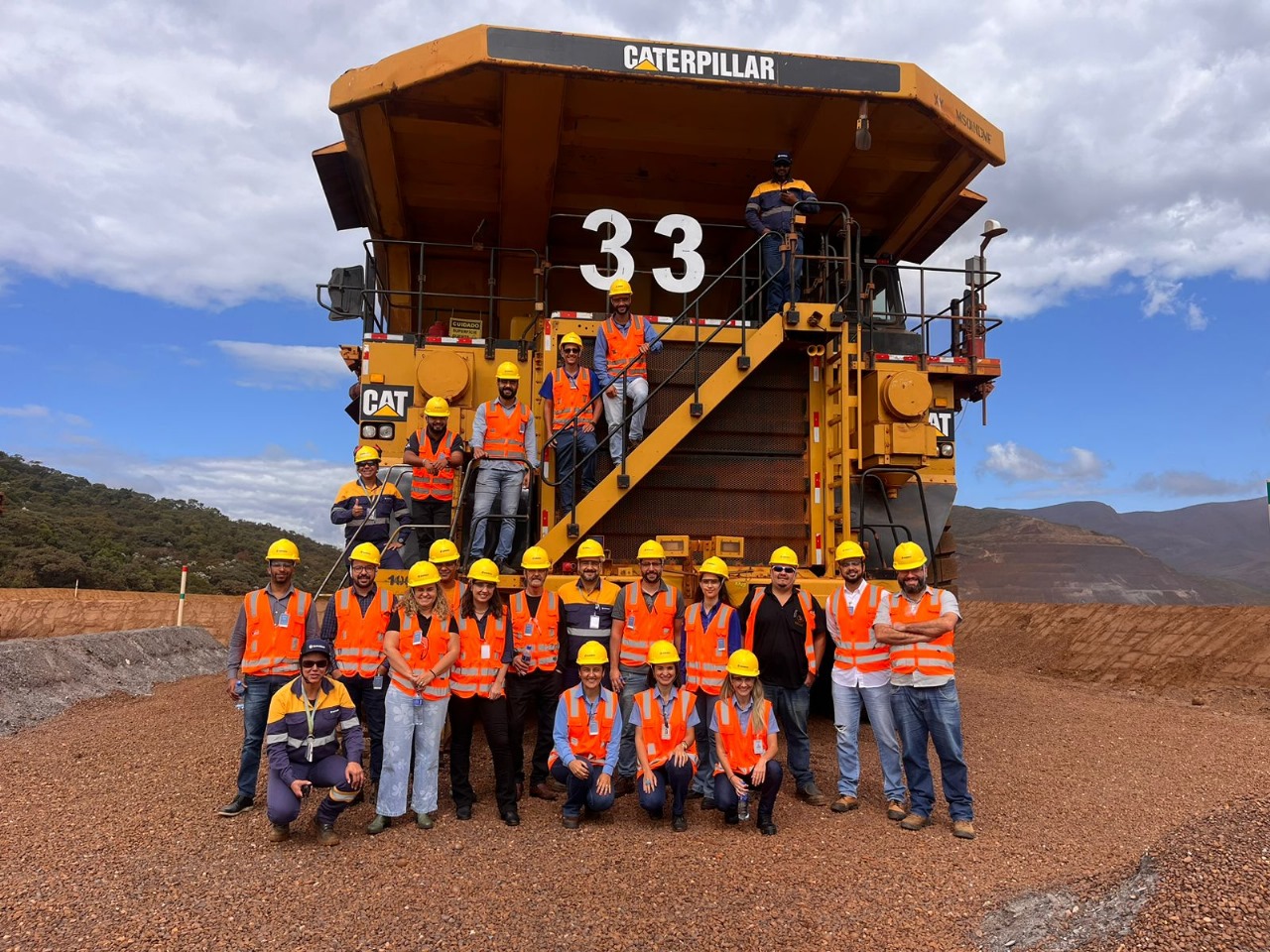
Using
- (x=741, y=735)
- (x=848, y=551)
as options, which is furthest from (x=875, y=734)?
(x=848, y=551)

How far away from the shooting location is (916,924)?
3496 millimetres

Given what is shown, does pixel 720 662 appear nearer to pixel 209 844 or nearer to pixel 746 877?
pixel 746 877

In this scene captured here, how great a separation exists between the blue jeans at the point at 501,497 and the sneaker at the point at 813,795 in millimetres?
2557

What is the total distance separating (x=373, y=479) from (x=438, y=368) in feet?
3.57

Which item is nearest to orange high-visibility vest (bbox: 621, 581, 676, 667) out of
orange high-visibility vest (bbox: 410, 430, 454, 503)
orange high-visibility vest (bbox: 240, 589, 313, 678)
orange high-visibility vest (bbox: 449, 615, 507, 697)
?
orange high-visibility vest (bbox: 449, 615, 507, 697)

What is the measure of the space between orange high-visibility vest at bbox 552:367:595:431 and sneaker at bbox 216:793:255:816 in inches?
127

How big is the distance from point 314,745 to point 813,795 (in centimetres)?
291

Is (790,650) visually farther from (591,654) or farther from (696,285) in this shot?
(696,285)

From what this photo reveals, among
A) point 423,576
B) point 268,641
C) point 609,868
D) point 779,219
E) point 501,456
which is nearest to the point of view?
point 609,868

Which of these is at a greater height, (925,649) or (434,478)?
(434,478)

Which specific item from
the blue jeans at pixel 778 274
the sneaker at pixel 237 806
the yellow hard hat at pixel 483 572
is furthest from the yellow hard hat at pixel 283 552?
the blue jeans at pixel 778 274

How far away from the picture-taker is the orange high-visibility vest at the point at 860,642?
17.2ft

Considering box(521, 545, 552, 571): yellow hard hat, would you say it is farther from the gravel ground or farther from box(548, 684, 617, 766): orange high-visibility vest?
the gravel ground

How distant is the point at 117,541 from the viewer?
2945 cm
